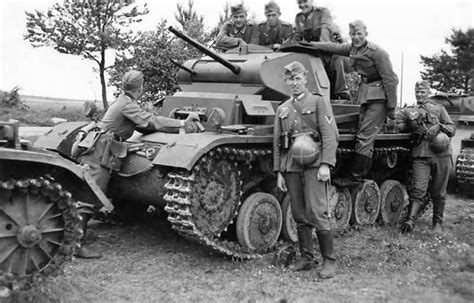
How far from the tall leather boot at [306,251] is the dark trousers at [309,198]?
0.09m

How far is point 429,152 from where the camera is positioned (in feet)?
29.3

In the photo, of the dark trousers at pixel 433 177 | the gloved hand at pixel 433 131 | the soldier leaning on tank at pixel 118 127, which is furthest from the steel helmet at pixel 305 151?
the dark trousers at pixel 433 177

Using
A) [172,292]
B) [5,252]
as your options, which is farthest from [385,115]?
[5,252]

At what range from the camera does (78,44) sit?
19.9 metres

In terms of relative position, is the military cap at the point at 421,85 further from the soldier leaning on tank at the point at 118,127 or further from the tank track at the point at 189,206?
the soldier leaning on tank at the point at 118,127

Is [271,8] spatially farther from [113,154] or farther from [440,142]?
[113,154]

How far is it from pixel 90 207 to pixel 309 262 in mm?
2568

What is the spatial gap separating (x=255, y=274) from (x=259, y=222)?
37.4 inches

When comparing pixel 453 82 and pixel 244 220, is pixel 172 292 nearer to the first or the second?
pixel 244 220

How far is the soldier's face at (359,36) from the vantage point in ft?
26.8

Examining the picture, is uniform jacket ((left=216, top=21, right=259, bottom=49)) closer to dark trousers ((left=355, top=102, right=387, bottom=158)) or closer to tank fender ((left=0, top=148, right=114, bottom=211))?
dark trousers ((left=355, top=102, right=387, bottom=158))

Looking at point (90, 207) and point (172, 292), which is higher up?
point (90, 207)

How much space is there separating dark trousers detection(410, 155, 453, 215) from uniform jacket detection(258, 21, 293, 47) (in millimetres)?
2825

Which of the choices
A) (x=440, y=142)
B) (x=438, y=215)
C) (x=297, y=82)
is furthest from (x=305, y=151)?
(x=438, y=215)
